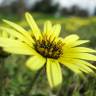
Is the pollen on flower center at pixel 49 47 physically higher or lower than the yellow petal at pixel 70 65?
higher

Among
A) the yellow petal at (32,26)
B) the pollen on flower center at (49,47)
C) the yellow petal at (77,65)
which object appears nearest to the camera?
the yellow petal at (77,65)

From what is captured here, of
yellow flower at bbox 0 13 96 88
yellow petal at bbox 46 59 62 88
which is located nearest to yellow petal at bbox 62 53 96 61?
yellow flower at bbox 0 13 96 88

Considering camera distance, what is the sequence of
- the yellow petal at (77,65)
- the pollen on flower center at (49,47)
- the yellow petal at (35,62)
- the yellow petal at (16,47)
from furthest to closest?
1. the pollen on flower center at (49,47)
2. the yellow petal at (77,65)
3. the yellow petal at (16,47)
4. the yellow petal at (35,62)

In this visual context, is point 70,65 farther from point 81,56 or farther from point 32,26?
point 32,26

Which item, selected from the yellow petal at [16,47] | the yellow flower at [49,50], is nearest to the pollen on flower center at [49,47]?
the yellow flower at [49,50]

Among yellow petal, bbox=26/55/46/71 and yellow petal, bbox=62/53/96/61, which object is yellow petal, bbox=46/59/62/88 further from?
yellow petal, bbox=62/53/96/61

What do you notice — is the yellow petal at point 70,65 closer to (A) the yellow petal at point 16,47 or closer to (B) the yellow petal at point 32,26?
(A) the yellow petal at point 16,47

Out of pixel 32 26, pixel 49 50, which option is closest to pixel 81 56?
pixel 49 50

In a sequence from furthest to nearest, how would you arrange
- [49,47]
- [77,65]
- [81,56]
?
[49,47]
[81,56]
[77,65]

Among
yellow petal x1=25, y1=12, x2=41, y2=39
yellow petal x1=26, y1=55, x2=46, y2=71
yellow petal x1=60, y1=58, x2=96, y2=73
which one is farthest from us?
yellow petal x1=25, y1=12, x2=41, y2=39
